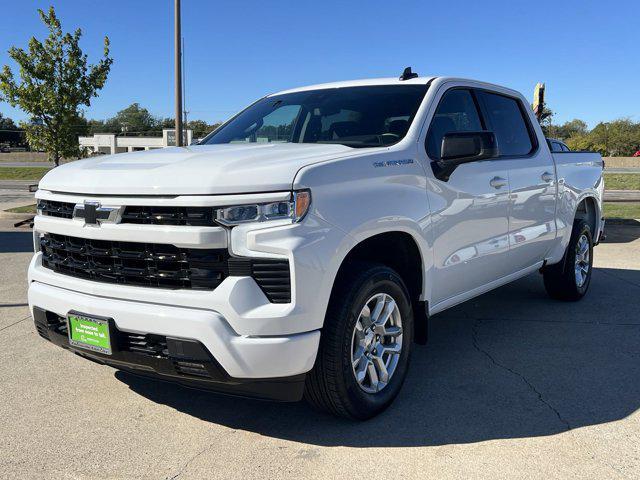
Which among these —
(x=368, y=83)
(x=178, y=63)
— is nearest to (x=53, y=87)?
(x=178, y=63)

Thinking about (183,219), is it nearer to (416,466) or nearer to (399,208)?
(399,208)

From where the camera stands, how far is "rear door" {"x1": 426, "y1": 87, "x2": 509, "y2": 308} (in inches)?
151

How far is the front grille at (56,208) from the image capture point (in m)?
3.31

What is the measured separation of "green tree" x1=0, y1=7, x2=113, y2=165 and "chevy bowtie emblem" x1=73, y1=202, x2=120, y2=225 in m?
14.3

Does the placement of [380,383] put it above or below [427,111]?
below

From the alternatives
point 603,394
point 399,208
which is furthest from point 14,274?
point 603,394

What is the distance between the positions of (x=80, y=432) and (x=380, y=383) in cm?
164

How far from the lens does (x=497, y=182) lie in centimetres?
442

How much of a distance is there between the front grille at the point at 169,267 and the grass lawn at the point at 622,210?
1186 cm

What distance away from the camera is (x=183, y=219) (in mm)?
2854

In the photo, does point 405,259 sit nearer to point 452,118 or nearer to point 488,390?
point 488,390

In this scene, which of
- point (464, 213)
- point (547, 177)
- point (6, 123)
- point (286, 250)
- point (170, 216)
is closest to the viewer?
point (286, 250)

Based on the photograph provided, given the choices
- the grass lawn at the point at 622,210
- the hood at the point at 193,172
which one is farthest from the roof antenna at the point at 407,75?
the grass lawn at the point at 622,210

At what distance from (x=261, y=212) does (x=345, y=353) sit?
2.76ft
